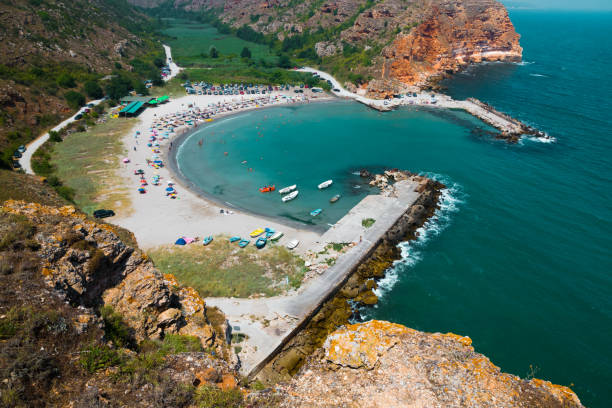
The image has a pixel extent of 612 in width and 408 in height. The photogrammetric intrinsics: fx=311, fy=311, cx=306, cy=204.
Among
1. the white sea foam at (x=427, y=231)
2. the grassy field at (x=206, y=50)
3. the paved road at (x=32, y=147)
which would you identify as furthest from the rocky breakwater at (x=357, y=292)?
the grassy field at (x=206, y=50)

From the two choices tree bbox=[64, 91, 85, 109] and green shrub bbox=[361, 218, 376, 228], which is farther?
tree bbox=[64, 91, 85, 109]

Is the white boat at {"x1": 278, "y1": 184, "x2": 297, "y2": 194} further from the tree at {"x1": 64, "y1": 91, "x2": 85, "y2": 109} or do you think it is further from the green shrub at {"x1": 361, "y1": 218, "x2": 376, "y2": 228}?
the tree at {"x1": 64, "y1": 91, "x2": 85, "y2": 109}

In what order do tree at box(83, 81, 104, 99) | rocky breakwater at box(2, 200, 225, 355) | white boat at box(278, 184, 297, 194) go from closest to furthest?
rocky breakwater at box(2, 200, 225, 355) → white boat at box(278, 184, 297, 194) → tree at box(83, 81, 104, 99)

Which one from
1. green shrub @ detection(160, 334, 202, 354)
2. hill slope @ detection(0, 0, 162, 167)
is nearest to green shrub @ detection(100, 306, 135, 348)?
green shrub @ detection(160, 334, 202, 354)

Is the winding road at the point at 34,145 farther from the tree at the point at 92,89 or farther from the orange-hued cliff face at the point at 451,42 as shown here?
the orange-hued cliff face at the point at 451,42

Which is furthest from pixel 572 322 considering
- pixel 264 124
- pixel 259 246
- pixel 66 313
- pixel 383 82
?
pixel 383 82

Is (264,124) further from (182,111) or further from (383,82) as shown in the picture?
(383,82)
